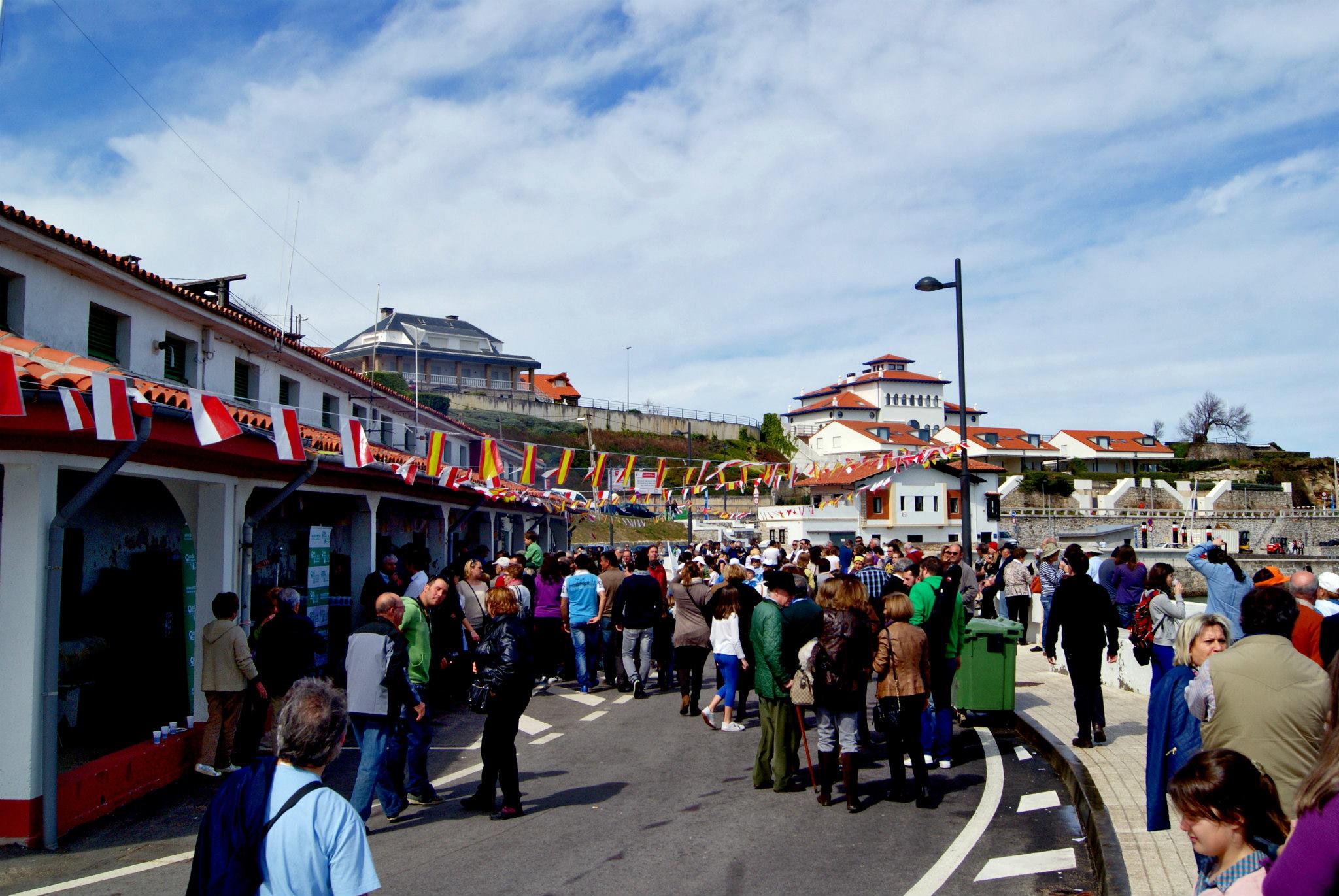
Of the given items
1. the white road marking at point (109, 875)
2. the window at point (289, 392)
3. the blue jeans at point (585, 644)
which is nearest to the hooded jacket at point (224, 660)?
the white road marking at point (109, 875)

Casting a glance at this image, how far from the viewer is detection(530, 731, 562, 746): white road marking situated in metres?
10.2

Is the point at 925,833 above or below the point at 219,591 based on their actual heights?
below

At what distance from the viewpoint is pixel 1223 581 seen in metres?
9.37

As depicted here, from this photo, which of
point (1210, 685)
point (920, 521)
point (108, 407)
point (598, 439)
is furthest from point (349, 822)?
point (598, 439)

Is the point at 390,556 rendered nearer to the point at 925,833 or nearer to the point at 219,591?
the point at 219,591

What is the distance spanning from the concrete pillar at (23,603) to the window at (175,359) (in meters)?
12.0

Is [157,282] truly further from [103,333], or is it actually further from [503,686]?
[503,686]

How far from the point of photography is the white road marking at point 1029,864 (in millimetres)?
5936

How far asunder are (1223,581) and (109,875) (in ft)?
31.2

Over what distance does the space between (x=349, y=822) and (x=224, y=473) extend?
7.42 meters

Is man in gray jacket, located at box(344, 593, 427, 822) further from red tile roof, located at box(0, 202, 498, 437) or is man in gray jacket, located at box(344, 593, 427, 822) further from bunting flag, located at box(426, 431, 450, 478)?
bunting flag, located at box(426, 431, 450, 478)

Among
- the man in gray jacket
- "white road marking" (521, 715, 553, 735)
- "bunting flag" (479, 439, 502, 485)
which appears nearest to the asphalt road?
the man in gray jacket

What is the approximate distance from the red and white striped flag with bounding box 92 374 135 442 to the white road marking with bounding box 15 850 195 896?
9.18 ft

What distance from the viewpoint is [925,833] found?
22.3 feet
